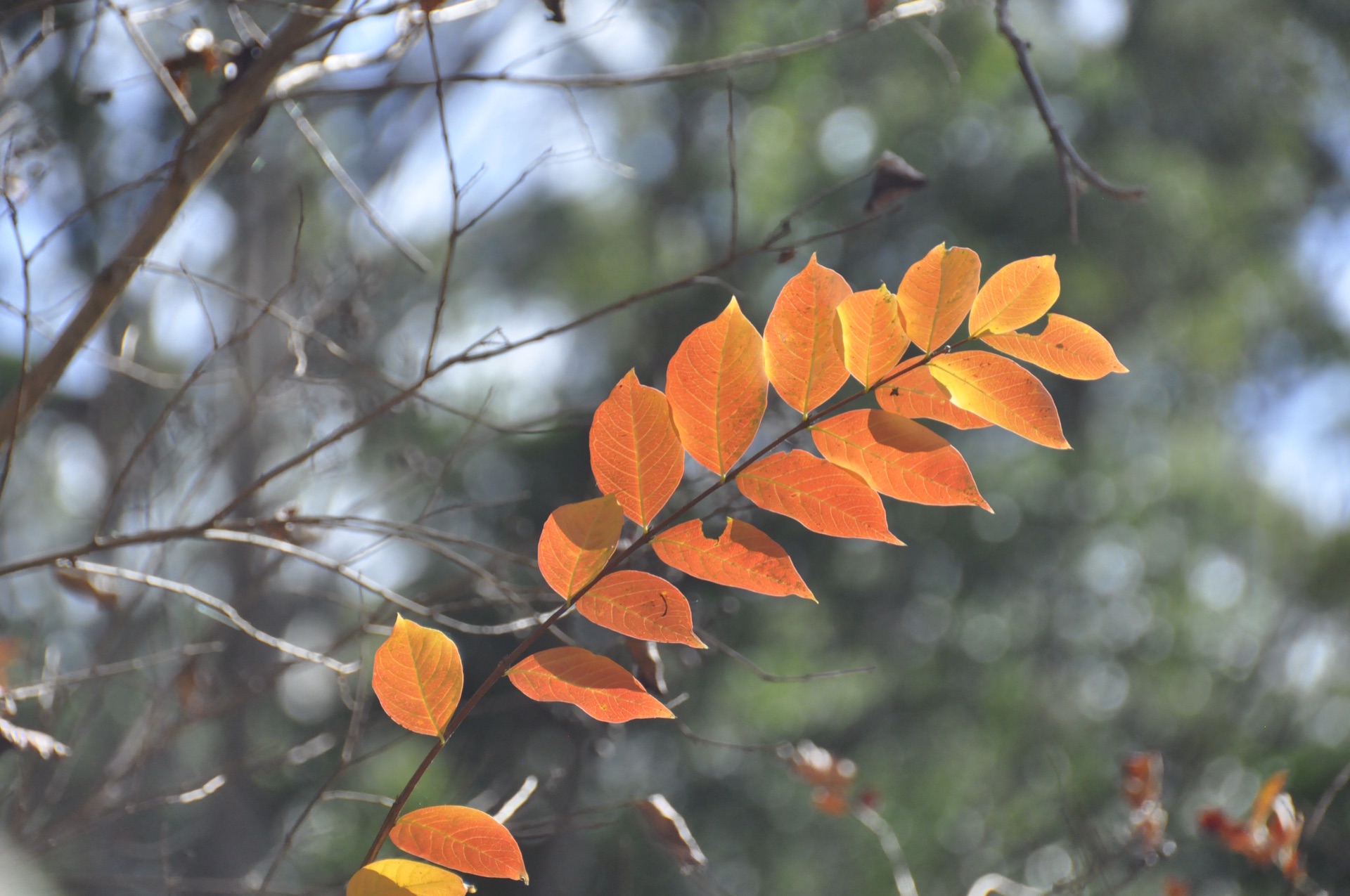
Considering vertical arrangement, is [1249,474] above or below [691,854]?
below

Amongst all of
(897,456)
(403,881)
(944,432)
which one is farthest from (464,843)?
(944,432)

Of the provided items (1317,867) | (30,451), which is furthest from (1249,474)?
(30,451)

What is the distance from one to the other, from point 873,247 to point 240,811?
3105 millimetres

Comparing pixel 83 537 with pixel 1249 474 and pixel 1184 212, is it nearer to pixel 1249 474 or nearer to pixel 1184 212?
pixel 1184 212

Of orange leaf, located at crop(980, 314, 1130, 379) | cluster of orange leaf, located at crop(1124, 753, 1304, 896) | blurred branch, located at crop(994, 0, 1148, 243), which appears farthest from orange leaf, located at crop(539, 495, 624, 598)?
cluster of orange leaf, located at crop(1124, 753, 1304, 896)

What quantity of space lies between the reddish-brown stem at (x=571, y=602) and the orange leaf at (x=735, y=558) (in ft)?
0.04

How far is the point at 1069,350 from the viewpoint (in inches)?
15.9

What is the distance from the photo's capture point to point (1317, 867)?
54.1 inches

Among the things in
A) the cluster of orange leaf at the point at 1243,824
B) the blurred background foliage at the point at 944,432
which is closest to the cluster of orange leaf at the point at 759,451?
the cluster of orange leaf at the point at 1243,824

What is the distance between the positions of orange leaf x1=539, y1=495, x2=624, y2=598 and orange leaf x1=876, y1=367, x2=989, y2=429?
0.15 metres

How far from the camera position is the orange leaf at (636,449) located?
38 centimetres

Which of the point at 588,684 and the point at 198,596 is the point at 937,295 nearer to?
the point at 588,684

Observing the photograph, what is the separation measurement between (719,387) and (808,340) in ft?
0.16

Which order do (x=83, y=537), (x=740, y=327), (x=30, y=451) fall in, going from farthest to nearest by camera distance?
(x=30, y=451)
(x=83, y=537)
(x=740, y=327)
